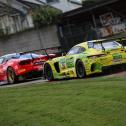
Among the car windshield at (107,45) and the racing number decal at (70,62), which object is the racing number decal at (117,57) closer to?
the car windshield at (107,45)

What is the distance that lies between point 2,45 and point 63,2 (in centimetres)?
1331

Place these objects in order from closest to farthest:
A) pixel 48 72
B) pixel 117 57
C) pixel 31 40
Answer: pixel 117 57 < pixel 48 72 < pixel 31 40

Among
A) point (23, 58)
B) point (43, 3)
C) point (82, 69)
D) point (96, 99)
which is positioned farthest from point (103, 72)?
point (43, 3)

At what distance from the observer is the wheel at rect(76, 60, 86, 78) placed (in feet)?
55.0

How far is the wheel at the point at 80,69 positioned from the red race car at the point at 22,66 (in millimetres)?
4012

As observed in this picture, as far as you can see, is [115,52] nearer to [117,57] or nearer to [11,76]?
[117,57]

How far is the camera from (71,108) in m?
9.38

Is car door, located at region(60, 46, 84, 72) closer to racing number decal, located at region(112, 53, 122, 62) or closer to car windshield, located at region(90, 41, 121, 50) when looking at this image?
car windshield, located at region(90, 41, 121, 50)

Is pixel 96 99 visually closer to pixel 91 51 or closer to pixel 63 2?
pixel 91 51

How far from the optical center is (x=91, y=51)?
55.2 ft

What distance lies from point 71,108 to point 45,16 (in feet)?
102

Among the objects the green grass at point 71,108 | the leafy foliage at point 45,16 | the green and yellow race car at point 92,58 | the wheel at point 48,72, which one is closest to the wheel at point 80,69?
the green and yellow race car at point 92,58

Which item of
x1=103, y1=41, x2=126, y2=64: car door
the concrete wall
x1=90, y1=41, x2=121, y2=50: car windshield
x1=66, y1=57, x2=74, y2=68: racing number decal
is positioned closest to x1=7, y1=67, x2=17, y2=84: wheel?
x1=66, y1=57, x2=74, y2=68: racing number decal

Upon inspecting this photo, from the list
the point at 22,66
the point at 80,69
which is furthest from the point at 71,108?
the point at 22,66
